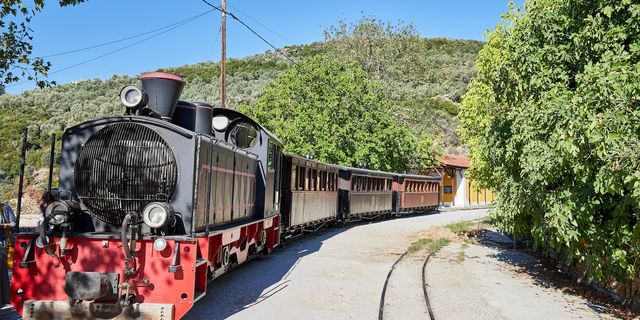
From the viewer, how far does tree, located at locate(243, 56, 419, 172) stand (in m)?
28.2

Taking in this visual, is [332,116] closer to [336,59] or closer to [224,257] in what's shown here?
[336,59]

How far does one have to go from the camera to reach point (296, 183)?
1565 cm

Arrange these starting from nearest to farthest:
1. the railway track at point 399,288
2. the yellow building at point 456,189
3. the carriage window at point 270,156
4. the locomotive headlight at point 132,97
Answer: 1. the locomotive headlight at point 132,97
2. the railway track at point 399,288
3. the carriage window at point 270,156
4. the yellow building at point 456,189

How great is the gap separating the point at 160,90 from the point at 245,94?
61303 millimetres

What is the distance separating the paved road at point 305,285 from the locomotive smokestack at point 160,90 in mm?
2985

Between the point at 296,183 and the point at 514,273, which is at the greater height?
the point at 296,183

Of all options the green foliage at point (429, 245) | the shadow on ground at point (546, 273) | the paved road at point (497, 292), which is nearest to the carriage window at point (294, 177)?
the green foliage at point (429, 245)

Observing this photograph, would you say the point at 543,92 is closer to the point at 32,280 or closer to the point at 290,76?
the point at 32,280

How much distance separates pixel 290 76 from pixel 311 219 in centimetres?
1471

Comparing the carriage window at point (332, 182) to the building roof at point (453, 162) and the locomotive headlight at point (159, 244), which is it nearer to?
the locomotive headlight at point (159, 244)

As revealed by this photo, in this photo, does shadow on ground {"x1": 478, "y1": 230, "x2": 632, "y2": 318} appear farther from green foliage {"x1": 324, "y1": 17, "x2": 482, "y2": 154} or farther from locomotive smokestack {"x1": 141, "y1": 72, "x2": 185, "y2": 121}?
green foliage {"x1": 324, "y1": 17, "x2": 482, "y2": 154}

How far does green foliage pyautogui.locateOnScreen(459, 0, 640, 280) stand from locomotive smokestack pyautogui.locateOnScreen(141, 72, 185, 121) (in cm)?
571

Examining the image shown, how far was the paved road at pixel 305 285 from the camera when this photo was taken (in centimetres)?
788

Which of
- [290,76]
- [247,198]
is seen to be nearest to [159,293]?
[247,198]
